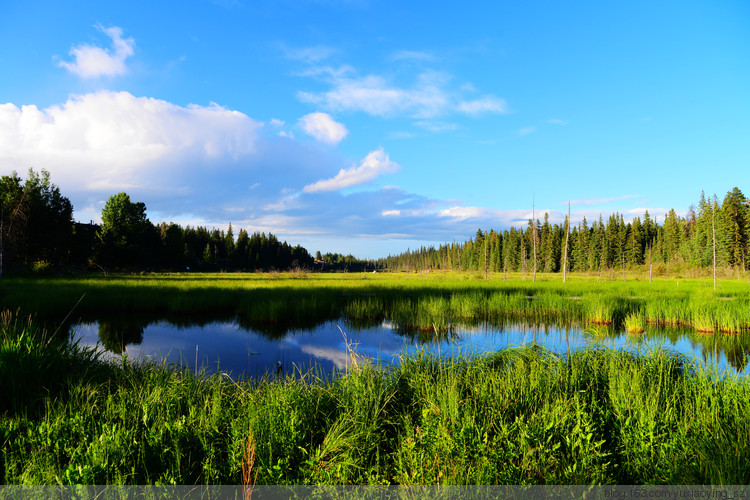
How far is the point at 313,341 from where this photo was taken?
1198 centimetres

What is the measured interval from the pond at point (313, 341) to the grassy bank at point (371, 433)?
3.54 metres

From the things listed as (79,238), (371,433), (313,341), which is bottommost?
(313,341)

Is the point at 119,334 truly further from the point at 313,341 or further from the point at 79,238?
the point at 79,238

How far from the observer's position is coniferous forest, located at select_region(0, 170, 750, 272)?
38.8 meters

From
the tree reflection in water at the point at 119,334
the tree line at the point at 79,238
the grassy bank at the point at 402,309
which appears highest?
the tree line at the point at 79,238

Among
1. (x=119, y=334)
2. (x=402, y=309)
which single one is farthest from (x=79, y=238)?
(x=402, y=309)

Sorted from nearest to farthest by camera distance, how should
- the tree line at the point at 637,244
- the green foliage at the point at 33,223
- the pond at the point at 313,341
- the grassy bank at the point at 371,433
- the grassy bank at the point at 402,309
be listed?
the grassy bank at the point at 371,433, the pond at the point at 313,341, the grassy bank at the point at 402,309, the green foliage at the point at 33,223, the tree line at the point at 637,244

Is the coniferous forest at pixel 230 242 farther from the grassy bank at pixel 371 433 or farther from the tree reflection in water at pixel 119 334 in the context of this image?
the grassy bank at pixel 371 433

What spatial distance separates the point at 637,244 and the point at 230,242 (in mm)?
93502

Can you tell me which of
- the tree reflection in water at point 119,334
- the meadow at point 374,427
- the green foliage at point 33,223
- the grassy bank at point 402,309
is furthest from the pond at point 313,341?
the green foliage at point 33,223

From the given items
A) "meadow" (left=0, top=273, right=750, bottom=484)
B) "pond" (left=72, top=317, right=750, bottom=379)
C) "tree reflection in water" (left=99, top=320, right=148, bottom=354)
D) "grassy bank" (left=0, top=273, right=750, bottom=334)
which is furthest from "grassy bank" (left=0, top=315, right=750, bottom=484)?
"grassy bank" (left=0, top=273, right=750, bottom=334)

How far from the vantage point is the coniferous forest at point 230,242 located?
1527 inches

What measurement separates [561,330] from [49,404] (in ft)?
47.9

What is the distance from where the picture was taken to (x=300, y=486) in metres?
3.11
